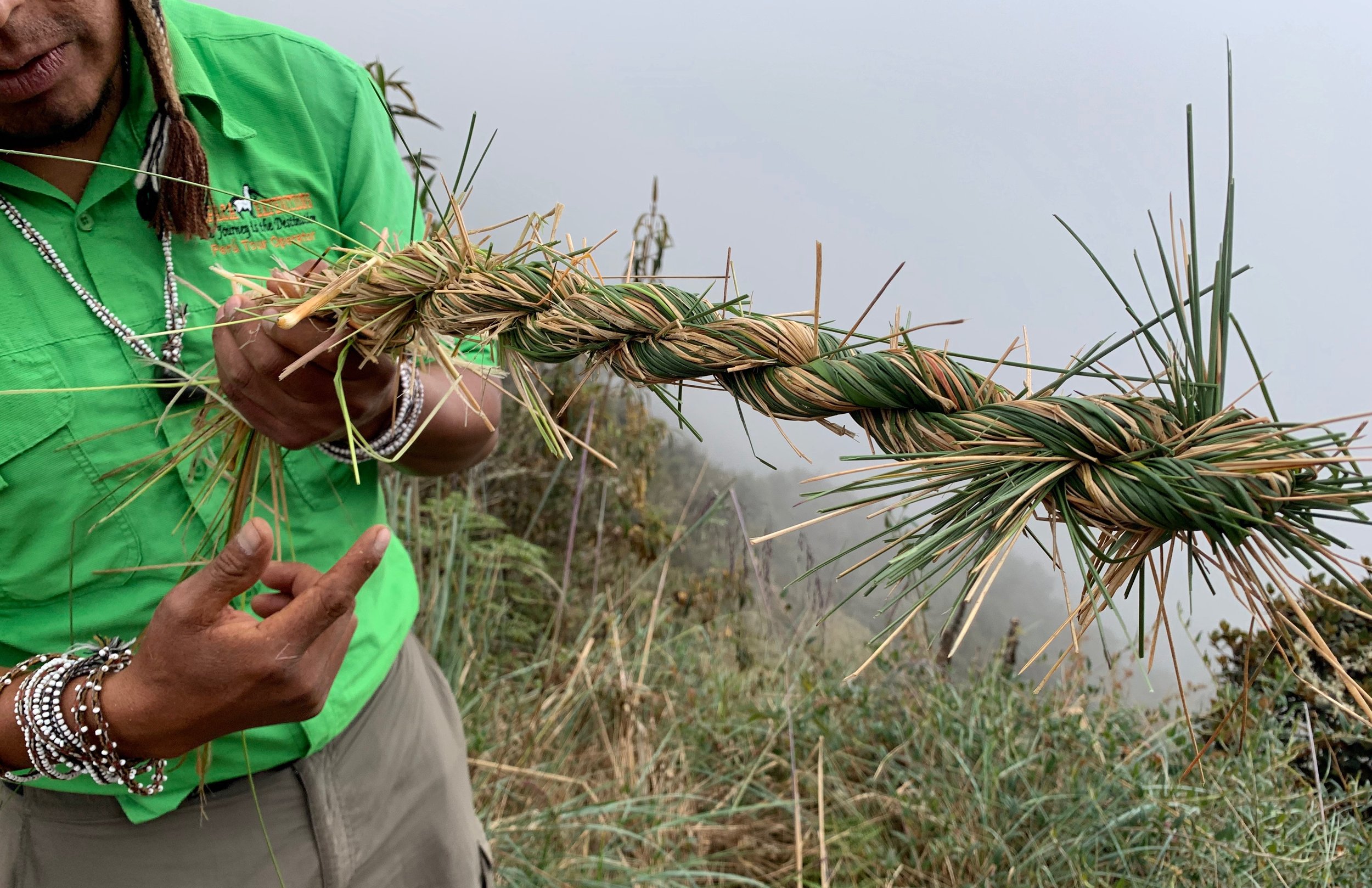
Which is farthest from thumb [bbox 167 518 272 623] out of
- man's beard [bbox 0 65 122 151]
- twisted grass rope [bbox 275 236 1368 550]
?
man's beard [bbox 0 65 122 151]

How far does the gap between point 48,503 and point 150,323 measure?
0.79 ft

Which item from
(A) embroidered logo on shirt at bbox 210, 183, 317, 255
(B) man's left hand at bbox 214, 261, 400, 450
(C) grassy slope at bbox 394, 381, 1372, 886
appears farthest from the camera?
(C) grassy slope at bbox 394, 381, 1372, 886

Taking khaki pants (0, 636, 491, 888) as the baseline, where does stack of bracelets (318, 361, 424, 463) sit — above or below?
above

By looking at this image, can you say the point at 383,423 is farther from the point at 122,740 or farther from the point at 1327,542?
the point at 1327,542

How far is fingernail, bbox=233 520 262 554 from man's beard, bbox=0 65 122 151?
21.5 inches

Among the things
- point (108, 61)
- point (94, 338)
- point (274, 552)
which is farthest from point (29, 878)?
point (108, 61)

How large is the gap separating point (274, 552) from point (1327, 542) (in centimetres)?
116

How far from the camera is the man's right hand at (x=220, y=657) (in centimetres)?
83

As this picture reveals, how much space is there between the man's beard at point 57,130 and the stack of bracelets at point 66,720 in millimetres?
591

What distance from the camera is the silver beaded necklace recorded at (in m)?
0.94

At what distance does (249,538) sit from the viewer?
789 millimetres

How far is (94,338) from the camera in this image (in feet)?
3.14

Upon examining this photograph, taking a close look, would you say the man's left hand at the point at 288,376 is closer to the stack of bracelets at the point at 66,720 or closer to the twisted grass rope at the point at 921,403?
the twisted grass rope at the point at 921,403

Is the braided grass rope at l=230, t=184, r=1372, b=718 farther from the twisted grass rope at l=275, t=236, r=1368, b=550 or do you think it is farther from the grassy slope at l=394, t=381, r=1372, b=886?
the grassy slope at l=394, t=381, r=1372, b=886
